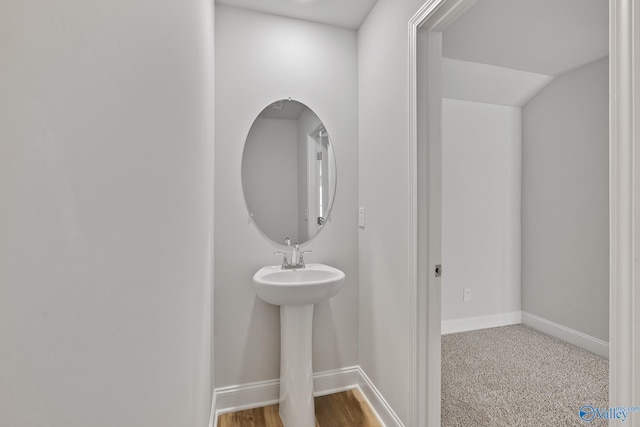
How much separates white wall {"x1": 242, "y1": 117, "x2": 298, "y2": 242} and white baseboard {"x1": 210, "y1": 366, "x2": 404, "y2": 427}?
0.96 meters

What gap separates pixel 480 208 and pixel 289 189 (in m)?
2.32

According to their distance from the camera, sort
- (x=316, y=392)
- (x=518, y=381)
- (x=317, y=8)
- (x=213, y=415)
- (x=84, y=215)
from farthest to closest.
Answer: (x=518, y=381), (x=316, y=392), (x=317, y=8), (x=213, y=415), (x=84, y=215)

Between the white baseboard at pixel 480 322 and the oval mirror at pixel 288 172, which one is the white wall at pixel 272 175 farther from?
the white baseboard at pixel 480 322

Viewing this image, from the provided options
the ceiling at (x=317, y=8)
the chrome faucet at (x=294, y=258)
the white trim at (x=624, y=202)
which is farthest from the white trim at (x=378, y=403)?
the ceiling at (x=317, y=8)

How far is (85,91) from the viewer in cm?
32

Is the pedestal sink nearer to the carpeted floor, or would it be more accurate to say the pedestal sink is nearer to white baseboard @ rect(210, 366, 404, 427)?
white baseboard @ rect(210, 366, 404, 427)

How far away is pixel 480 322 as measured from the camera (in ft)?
11.0

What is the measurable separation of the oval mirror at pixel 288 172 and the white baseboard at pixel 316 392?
3.11 ft

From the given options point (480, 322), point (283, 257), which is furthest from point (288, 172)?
point (480, 322)

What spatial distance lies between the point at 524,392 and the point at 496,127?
260cm

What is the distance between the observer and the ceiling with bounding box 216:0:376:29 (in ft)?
6.25

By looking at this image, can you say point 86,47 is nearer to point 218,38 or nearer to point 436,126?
point 436,126

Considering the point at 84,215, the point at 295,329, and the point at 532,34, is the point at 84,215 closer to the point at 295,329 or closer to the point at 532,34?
the point at 295,329

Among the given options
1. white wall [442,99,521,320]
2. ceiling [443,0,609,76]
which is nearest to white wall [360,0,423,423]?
ceiling [443,0,609,76]
